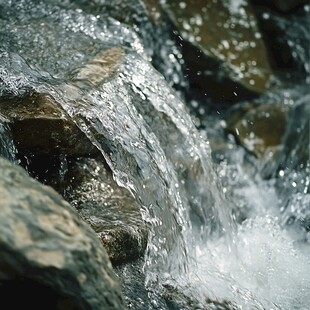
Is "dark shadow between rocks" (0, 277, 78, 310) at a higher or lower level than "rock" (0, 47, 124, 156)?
higher

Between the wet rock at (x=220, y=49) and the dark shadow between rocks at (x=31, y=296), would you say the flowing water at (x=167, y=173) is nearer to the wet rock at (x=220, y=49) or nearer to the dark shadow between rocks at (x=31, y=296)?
the wet rock at (x=220, y=49)

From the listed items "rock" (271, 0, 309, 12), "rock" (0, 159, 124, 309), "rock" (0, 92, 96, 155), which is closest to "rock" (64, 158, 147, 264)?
"rock" (0, 92, 96, 155)

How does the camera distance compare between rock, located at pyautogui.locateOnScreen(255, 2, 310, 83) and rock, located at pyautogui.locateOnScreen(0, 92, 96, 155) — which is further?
rock, located at pyautogui.locateOnScreen(255, 2, 310, 83)

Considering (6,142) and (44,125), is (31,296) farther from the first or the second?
(44,125)

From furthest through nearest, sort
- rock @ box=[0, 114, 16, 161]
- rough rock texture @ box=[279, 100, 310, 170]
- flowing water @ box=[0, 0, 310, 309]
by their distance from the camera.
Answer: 1. rough rock texture @ box=[279, 100, 310, 170]
2. flowing water @ box=[0, 0, 310, 309]
3. rock @ box=[0, 114, 16, 161]

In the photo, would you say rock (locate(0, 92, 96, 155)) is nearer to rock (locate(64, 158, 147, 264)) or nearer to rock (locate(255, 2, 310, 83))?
rock (locate(64, 158, 147, 264))

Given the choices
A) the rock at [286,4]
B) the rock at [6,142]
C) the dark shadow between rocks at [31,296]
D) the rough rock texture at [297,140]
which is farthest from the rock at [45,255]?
the rock at [286,4]

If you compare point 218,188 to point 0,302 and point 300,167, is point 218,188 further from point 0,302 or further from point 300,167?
point 0,302

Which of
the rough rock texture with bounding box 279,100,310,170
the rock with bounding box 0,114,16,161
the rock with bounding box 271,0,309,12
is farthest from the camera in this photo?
the rock with bounding box 271,0,309,12

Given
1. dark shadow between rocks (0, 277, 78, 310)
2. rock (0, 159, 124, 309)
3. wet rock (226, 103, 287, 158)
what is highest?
rock (0, 159, 124, 309)
